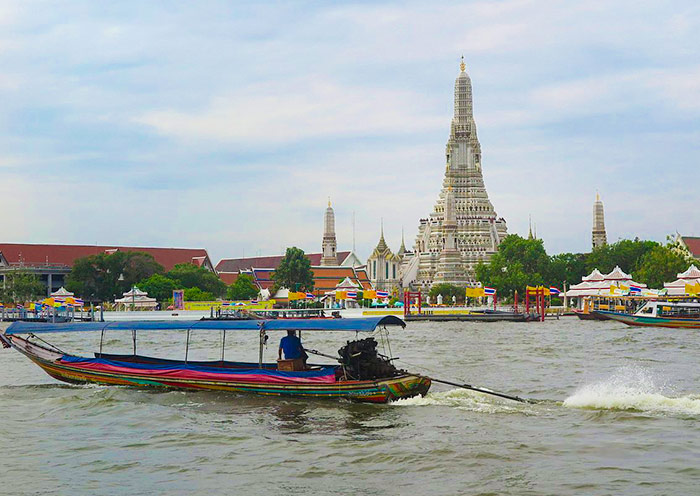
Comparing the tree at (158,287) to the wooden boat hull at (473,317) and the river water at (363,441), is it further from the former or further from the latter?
the river water at (363,441)

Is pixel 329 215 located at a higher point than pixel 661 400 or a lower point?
higher

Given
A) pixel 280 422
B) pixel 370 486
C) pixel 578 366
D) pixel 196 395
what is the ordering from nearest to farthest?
pixel 370 486 < pixel 280 422 < pixel 196 395 < pixel 578 366

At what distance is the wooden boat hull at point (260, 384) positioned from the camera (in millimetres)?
20719

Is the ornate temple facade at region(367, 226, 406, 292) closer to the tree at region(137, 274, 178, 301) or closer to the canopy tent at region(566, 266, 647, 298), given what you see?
the tree at region(137, 274, 178, 301)

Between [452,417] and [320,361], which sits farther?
[320,361]

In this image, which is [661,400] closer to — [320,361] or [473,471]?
[473,471]

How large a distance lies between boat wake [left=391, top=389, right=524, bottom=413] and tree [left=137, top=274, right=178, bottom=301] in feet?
257

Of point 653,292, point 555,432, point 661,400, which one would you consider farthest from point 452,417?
point 653,292

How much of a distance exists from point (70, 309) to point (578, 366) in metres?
62.3

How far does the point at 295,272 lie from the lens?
104m

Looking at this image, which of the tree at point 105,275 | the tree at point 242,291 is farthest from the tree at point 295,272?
the tree at point 105,275

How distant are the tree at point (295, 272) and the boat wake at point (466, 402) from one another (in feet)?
268

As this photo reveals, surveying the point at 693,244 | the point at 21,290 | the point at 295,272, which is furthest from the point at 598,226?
the point at 21,290

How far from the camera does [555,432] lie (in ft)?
59.0
